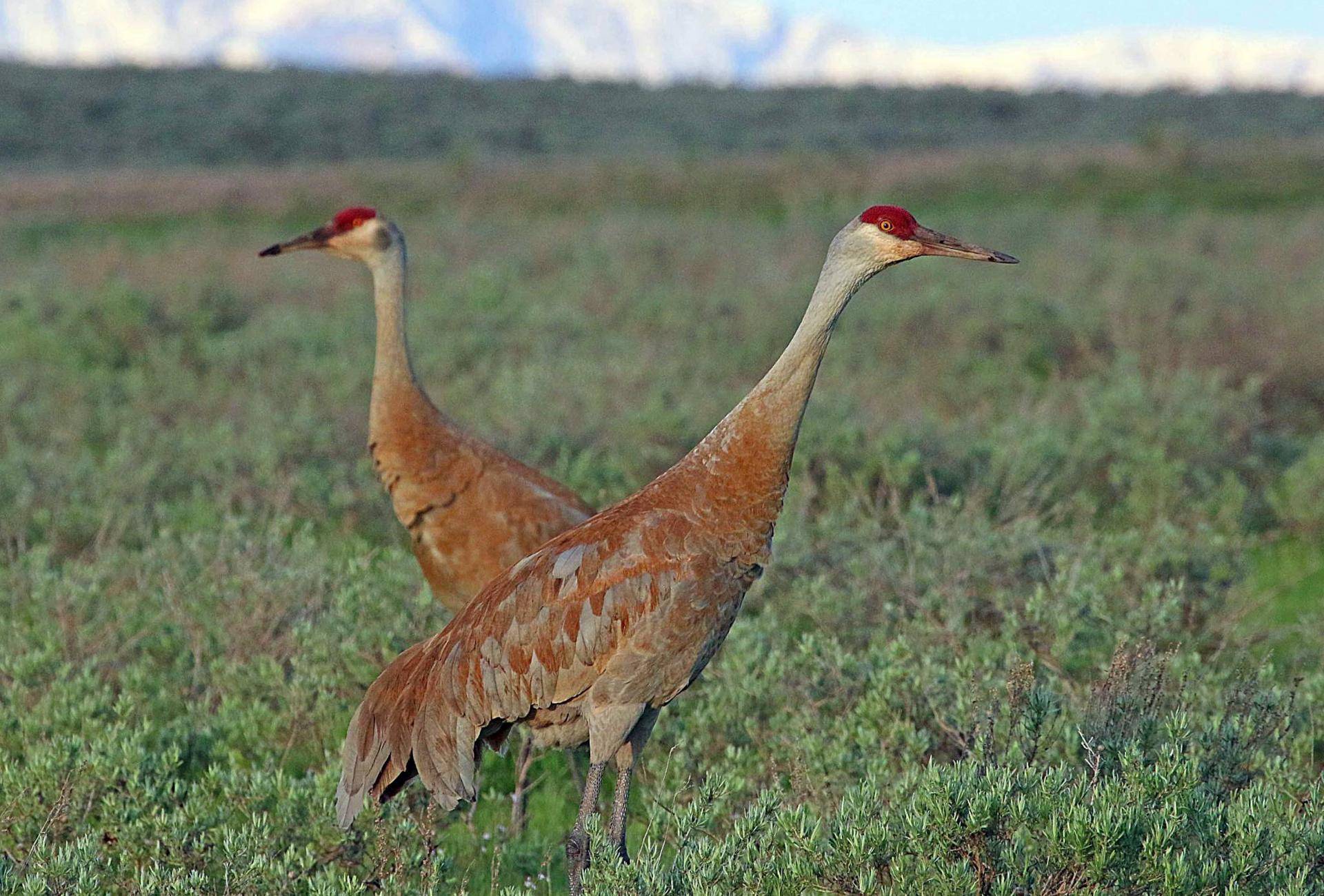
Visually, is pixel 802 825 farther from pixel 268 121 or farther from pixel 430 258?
pixel 268 121

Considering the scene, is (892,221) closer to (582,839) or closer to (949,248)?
(949,248)

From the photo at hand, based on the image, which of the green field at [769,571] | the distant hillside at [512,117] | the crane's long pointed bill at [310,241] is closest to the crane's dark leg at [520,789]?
the green field at [769,571]

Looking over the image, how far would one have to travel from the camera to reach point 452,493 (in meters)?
5.67

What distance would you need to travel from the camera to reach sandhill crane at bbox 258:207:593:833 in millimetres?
5586

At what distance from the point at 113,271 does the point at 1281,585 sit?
40.6 ft

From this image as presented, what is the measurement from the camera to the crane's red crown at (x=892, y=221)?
402cm

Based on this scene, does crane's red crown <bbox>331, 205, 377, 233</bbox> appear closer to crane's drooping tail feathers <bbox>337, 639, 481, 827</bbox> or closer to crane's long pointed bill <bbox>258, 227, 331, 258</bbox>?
crane's long pointed bill <bbox>258, 227, 331, 258</bbox>

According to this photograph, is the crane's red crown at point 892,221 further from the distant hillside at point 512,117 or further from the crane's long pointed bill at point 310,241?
the distant hillside at point 512,117

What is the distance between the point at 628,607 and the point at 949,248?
4.43ft

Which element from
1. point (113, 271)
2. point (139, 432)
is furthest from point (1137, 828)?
point (113, 271)

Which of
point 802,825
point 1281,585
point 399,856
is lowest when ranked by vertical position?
point 1281,585

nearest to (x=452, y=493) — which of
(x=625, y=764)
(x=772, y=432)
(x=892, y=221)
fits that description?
(x=625, y=764)

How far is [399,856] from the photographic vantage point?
3986mm

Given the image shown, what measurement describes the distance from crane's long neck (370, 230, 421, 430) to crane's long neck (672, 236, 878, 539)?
2214 millimetres
